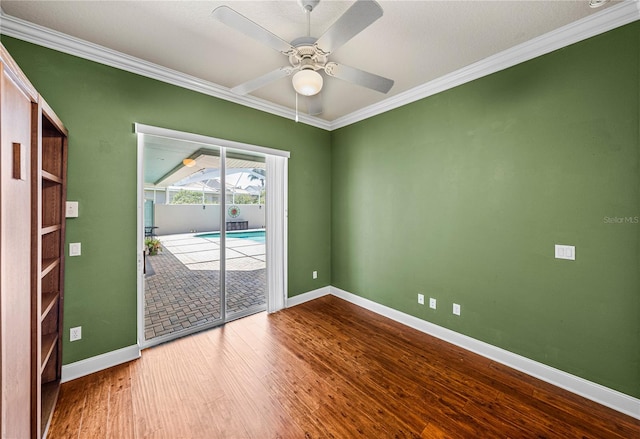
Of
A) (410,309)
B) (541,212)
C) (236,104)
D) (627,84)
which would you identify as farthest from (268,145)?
(627,84)

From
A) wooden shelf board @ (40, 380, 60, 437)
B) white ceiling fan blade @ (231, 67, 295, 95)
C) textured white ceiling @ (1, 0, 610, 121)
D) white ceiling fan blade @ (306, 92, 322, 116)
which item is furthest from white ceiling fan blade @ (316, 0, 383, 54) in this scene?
wooden shelf board @ (40, 380, 60, 437)

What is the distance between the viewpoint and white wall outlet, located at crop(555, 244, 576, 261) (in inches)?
80.8

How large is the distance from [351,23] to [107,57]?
2.30 metres

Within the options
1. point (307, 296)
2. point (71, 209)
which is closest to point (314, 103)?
point (71, 209)

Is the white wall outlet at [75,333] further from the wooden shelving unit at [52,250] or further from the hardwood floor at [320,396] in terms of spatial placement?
the hardwood floor at [320,396]

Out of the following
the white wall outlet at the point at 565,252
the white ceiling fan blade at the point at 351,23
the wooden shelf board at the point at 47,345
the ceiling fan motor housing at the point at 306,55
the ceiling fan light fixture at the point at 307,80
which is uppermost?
the ceiling fan motor housing at the point at 306,55

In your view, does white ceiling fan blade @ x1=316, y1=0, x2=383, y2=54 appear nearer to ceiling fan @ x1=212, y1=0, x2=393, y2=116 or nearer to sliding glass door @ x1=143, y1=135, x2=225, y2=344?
ceiling fan @ x1=212, y1=0, x2=393, y2=116

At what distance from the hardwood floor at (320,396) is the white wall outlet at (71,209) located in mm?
1384

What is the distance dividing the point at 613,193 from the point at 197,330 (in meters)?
4.01

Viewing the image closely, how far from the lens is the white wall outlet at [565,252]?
6.73 ft

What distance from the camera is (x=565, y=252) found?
6.85ft

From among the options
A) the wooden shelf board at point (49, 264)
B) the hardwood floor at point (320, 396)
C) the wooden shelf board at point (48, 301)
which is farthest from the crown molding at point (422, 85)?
the hardwood floor at point (320, 396)

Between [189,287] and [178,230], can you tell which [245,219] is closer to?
[178,230]

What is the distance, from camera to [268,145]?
3459mm
